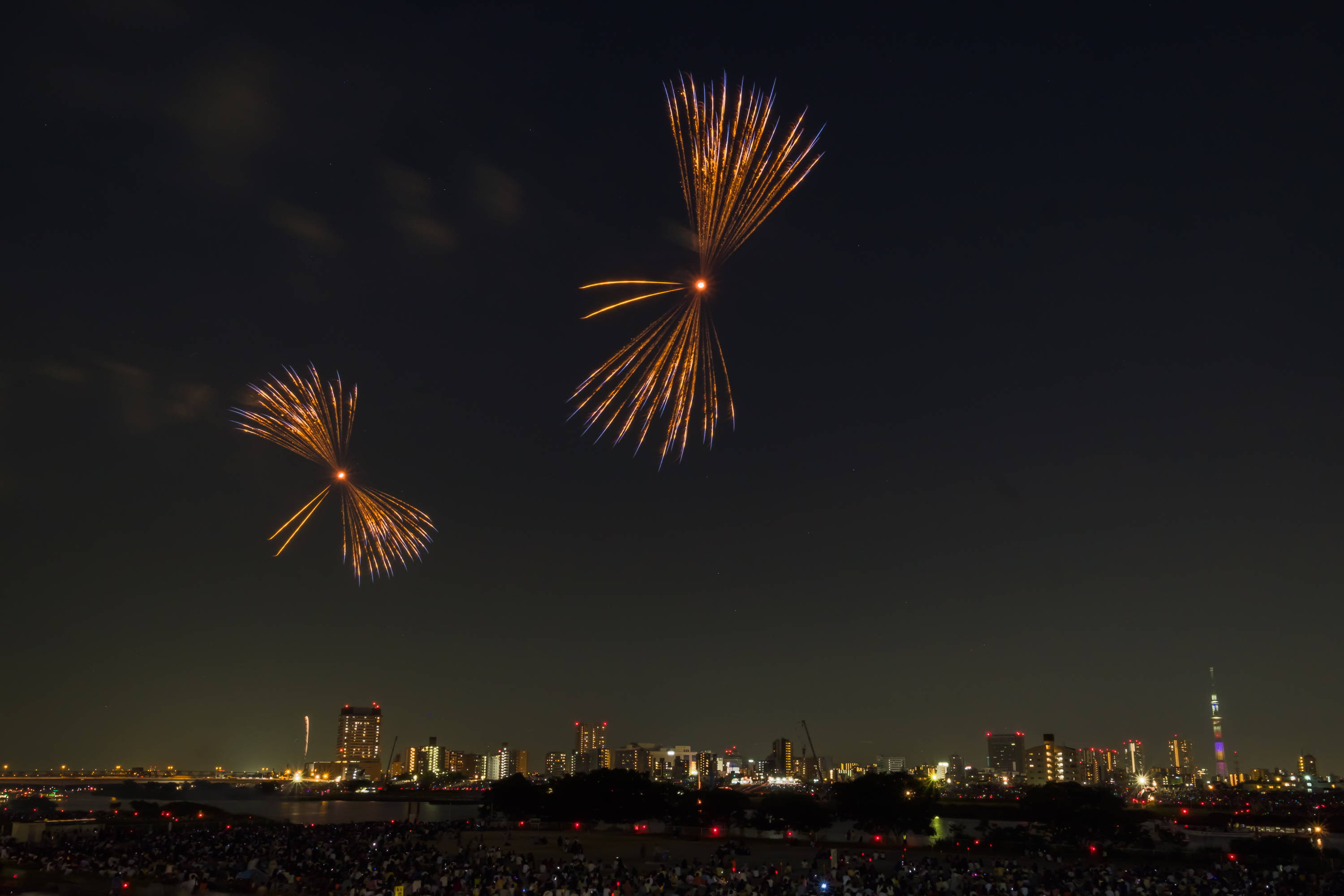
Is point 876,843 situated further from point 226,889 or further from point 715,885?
point 226,889

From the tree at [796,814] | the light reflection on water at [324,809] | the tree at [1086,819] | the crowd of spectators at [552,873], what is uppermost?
the crowd of spectators at [552,873]

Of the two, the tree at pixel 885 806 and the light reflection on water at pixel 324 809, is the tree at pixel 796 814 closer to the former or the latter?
the tree at pixel 885 806

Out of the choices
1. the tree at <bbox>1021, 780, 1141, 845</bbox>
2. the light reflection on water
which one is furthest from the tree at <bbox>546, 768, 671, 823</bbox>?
the light reflection on water

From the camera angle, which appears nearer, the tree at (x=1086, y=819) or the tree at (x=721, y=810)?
the tree at (x=1086, y=819)

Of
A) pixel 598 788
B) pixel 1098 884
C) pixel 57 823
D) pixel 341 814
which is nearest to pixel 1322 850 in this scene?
pixel 1098 884

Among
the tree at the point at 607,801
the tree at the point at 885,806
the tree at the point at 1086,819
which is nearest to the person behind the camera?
the tree at the point at 1086,819

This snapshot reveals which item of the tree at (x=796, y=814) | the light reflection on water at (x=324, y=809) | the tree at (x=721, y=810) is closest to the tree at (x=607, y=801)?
the tree at (x=721, y=810)

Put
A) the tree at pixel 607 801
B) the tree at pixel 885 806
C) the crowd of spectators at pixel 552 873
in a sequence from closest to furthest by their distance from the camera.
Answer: the crowd of spectators at pixel 552 873 < the tree at pixel 885 806 < the tree at pixel 607 801
